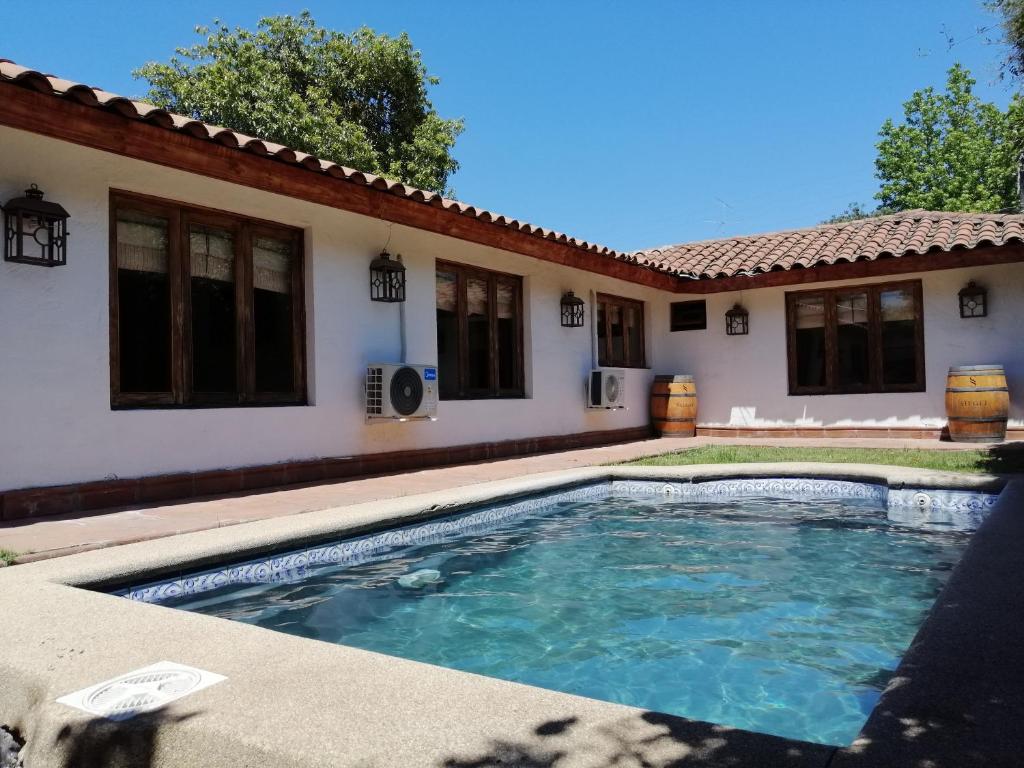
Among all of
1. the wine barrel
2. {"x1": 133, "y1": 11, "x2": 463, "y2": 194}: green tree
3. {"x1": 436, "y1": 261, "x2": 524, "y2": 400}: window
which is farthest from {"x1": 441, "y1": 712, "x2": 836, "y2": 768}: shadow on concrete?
{"x1": 133, "y1": 11, "x2": 463, "y2": 194}: green tree

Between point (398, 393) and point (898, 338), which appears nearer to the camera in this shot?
point (398, 393)

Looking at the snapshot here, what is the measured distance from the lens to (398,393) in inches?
290

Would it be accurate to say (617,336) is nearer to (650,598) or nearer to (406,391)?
(406,391)

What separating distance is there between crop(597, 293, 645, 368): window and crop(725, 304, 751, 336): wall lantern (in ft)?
4.75

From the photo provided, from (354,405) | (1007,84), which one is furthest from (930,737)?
(1007,84)

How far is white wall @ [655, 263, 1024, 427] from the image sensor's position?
9945 mm

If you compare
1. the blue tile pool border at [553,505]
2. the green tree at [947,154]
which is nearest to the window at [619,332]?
the blue tile pool border at [553,505]

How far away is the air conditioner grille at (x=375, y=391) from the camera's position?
725 cm

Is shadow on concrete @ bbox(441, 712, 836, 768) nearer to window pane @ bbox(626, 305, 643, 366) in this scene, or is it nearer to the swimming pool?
the swimming pool

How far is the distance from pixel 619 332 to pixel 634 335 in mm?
528

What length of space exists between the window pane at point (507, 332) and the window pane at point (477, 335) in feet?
1.01

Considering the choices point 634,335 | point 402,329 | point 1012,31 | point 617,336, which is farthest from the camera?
point 634,335

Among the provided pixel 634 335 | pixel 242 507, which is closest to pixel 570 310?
pixel 634 335

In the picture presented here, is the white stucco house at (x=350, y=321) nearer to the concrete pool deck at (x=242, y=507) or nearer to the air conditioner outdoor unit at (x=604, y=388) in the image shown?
the air conditioner outdoor unit at (x=604, y=388)
